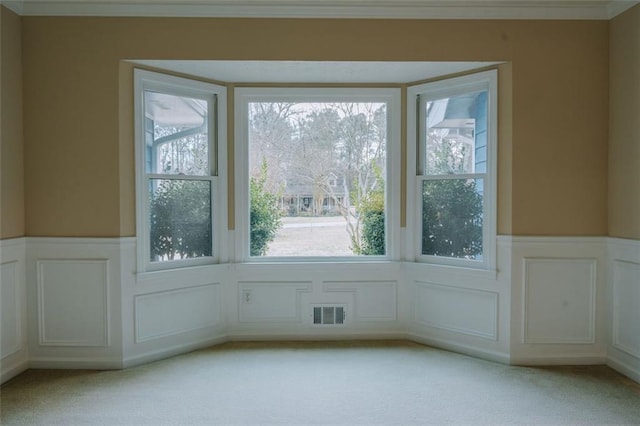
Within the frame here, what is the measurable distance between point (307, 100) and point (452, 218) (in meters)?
1.74

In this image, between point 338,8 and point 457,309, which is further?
point 457,309

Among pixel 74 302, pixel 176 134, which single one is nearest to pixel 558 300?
pixel 176 134

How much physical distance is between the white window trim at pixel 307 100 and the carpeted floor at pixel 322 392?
1.03 metres

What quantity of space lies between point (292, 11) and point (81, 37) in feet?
5.40

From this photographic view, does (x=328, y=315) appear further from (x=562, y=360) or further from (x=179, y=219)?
(x=562, y=360)

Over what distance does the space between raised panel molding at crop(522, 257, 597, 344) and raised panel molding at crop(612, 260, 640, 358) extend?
0.15 metres

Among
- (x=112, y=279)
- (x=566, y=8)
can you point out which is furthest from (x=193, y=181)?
(x=566, y=8)

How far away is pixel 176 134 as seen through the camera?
12.1 feet

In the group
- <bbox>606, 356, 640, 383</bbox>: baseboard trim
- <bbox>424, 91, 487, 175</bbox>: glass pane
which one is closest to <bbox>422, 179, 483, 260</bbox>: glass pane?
<bbox>424, 91, 487, 175</bbox>: glass pane

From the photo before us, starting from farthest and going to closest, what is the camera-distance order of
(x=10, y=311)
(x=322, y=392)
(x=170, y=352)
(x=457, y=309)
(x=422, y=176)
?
(x=422, y=176) < (x=457, y=309) < (x=170, y=352) < (x=10, y=311) < (x=322, y=392)

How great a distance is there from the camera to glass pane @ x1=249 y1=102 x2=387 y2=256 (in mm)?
4020

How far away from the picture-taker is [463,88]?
12.0 feet

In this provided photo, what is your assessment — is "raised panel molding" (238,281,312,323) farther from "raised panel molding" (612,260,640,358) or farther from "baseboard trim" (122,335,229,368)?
"raised panel molding" (612,260,640,358)

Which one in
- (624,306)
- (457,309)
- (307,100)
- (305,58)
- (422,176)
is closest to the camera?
(624,306)
